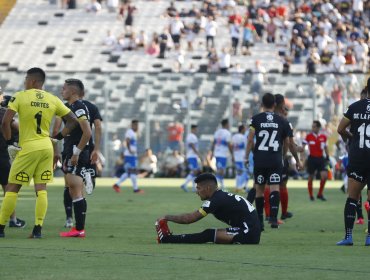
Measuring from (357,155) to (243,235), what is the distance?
5.62ft

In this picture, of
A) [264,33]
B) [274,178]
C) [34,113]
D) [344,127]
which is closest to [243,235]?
[344,127]

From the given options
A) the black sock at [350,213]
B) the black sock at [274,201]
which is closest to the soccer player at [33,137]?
the black sock at [350,213]

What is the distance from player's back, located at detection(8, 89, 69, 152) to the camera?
15.8 m

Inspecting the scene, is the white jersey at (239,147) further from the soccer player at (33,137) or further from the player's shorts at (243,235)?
the player's shorts at (243,235)

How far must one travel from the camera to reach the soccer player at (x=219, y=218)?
50.0ft

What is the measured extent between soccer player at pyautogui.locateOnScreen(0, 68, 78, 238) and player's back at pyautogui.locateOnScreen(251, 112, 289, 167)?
151 inches

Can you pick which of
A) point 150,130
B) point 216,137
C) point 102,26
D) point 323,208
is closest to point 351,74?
point 150,130

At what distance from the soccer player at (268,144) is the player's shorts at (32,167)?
407 cm

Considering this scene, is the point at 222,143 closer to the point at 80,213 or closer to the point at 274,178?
the point at 274,178

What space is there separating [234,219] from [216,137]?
2100 centimetres

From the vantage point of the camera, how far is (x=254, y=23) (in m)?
51.9

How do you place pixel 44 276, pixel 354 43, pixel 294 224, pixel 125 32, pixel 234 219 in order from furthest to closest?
pixel 125 32
pixel 354 43
pixel 294 224
pixel 234 219
pixel 44 276

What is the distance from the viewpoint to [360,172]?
1556 cm

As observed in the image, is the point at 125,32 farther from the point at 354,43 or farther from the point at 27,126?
the point at 27,126
